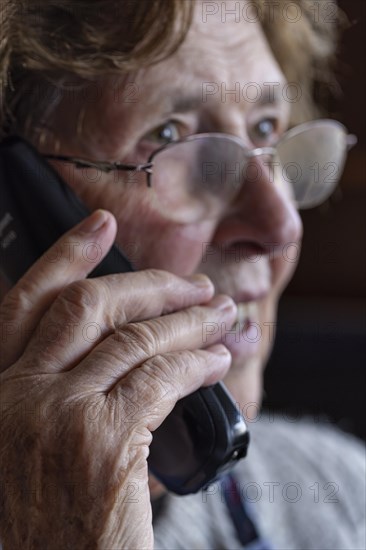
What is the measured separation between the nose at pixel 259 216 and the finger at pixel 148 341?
0.19 meters

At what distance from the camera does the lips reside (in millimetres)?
1245

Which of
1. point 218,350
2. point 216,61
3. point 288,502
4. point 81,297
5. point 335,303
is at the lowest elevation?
point 335,303

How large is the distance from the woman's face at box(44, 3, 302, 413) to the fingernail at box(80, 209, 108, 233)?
0.36ft

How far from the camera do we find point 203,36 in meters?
1.14

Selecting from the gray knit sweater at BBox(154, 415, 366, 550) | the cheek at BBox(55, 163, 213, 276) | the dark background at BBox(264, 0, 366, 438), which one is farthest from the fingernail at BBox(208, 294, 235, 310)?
the dark background at BBox(264, 0, 366, 438)

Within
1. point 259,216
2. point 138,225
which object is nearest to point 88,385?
point 138,225

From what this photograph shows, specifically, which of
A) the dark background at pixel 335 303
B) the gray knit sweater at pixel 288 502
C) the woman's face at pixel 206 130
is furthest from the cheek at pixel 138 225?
the dark background at pixel 335 303

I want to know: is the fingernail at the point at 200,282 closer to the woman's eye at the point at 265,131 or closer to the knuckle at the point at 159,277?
the knuckle at the point at 159,277

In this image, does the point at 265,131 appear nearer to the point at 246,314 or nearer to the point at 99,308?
the point at 246,314

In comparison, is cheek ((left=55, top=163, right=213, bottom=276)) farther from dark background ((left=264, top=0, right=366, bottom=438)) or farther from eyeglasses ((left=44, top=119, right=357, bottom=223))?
dark background ((left=264, top=0, right=366, bottom=438))

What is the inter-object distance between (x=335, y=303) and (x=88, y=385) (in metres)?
1.33

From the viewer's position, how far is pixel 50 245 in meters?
1.03

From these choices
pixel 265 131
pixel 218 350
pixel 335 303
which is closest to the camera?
pixel 218 350

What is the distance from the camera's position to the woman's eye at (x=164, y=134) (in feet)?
3.67
